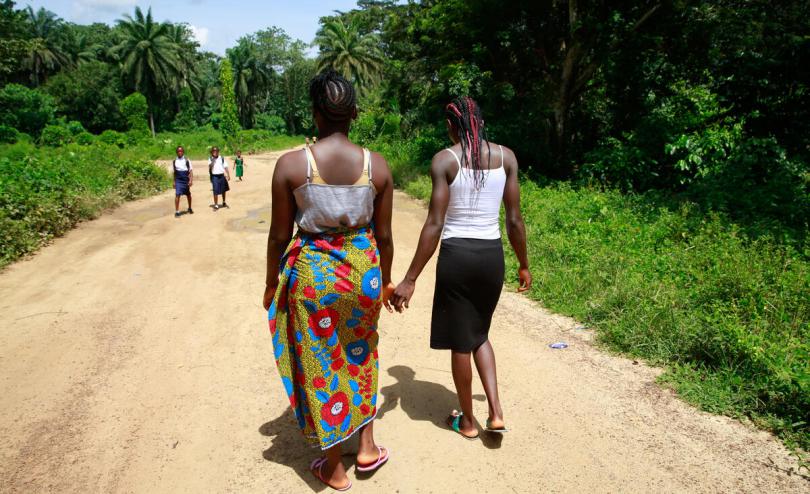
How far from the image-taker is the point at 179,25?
49594 millimetres

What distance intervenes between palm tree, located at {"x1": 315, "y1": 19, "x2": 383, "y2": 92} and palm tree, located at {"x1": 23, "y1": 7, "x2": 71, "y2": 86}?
25236 millimetres

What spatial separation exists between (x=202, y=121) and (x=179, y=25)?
370 inches

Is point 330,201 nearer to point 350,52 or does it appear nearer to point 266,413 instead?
point 266,413

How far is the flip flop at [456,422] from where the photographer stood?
3.00 metres

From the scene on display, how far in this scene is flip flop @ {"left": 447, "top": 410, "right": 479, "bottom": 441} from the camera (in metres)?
3.00

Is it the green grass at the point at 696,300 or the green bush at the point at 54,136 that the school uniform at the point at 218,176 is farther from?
the green bush at the point at 54,136

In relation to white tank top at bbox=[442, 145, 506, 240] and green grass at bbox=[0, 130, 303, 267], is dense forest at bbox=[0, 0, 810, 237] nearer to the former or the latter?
white tank top at bbox=[442, 145, 506, 240]

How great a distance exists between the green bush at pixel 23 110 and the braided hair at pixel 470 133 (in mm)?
38817

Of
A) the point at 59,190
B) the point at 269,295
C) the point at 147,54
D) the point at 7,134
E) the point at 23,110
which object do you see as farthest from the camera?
the point at 147,54

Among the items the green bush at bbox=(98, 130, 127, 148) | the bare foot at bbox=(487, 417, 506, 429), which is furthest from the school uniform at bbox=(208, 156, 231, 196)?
the green bush at bbox=(98, 130, 127, 148)

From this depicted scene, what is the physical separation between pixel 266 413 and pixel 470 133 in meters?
2.25

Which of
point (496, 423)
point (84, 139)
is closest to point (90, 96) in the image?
point (84, 139)

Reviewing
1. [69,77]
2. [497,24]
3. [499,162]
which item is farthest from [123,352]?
[69,77]

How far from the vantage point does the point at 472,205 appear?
2.65 m
